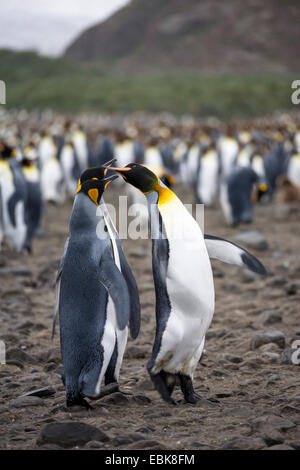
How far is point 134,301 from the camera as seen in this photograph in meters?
3.23

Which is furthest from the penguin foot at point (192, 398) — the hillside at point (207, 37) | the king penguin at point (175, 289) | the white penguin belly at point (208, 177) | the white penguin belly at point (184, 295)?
the hillside at point (207, 37)

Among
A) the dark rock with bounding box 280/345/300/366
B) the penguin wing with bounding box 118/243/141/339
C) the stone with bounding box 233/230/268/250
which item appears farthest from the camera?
the stone with bounding box 233/230/268/250

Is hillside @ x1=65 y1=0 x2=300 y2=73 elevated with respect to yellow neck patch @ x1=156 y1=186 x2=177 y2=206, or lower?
elevated

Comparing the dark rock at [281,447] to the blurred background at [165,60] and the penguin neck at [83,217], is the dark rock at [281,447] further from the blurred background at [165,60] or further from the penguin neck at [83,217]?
the blurred background at [165,60]

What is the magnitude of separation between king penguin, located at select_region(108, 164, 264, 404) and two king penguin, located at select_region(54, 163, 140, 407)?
16 cm

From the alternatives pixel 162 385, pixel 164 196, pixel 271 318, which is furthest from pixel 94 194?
pixel 271 318

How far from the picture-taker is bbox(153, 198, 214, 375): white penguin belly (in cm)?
313

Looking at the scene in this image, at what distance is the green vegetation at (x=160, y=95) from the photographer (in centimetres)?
4303

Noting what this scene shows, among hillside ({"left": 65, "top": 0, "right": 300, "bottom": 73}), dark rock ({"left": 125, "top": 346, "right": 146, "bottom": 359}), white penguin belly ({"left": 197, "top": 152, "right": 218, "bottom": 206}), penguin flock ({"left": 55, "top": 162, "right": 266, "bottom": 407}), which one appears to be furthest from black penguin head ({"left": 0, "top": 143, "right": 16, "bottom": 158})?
hillside ({"left": 65, "top": 0, "right": 300, "bottom": 73})

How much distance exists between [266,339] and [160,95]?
42.6 m

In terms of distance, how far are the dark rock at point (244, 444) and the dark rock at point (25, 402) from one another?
1.13m

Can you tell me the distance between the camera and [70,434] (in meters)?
2.63

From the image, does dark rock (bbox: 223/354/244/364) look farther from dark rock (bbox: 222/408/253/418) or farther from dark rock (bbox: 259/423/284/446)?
dark rock (bbox: 259/423/284/446)

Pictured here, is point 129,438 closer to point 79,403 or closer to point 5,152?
point 79,403
